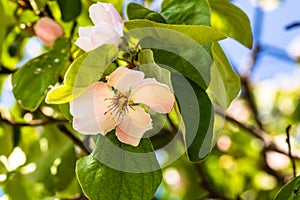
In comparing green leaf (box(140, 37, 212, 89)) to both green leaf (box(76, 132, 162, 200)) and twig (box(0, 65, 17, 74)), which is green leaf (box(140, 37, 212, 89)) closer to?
green leaf (box(76, 132, 162, 200))

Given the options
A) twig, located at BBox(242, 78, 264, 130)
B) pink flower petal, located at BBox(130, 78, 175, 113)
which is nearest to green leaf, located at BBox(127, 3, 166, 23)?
pink flower petal, located at BBox(130, 78, 175, 113)

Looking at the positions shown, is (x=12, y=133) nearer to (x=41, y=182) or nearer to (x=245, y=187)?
(x=41, y=182)

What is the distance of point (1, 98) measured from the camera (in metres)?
1.21

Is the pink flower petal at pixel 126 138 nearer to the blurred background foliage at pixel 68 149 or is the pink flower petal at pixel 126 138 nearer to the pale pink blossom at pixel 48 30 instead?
the blurred background foliage at pixel 68 149

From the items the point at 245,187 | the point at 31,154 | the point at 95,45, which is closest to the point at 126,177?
the point at 95,45

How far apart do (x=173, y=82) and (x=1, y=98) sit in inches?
24.8

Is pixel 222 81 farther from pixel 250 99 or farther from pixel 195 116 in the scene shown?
pixel 250 99

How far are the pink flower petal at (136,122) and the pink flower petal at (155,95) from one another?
14mm

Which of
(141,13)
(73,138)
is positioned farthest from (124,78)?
(73,138)

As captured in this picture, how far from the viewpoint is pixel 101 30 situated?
638 mm

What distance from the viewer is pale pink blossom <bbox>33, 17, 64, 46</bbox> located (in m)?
0.94

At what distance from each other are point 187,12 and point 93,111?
0.15 meters

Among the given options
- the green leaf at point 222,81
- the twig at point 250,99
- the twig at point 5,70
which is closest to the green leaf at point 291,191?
the green leaf at point 222,81

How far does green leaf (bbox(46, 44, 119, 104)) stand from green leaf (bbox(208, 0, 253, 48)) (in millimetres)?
255
